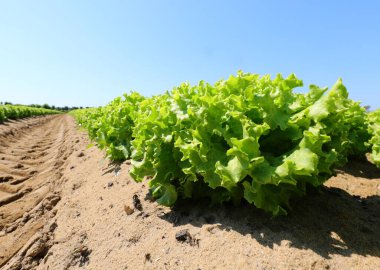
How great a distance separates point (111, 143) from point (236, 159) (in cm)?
443

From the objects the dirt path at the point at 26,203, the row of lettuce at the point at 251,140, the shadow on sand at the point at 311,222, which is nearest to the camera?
the row of lettuce at the point at 251,140

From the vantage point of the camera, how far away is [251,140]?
266 cm

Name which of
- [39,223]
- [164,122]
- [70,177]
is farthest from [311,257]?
[70,177]

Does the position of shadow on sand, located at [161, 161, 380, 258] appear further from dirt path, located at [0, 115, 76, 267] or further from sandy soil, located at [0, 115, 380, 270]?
dirt path, located at [0, 115, 76, 267]

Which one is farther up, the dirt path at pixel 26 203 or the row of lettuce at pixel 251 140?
the row of lettuce at pixel 251 140

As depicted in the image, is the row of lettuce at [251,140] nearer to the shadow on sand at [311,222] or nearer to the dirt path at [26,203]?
the shadow on sand at [311,222]

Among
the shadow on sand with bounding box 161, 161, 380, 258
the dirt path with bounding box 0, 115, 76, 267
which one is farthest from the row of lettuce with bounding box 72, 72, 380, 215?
the dirt path with bounding box 0, 115, 76, 267

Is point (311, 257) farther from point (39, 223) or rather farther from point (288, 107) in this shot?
point (39, 223)

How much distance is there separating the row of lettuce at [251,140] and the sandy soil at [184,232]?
9.6 inches


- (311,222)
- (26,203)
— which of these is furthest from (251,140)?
(26,203)

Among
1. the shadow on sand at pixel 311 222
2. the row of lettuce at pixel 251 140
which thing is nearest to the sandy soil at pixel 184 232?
the shadow on sand at pixel 311 222

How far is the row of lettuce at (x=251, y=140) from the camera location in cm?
269

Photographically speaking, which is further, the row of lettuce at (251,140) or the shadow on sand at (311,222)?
the shadow on sand at (311,222)

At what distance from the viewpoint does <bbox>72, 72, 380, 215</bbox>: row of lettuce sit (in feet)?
8.82
